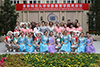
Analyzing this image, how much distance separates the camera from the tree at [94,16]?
1891 centimetres

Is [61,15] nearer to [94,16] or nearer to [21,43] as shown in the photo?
[94,16]

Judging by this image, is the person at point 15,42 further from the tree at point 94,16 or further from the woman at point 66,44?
the tree at point 94,16

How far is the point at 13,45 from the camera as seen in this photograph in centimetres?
923

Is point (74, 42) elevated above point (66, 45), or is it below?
above

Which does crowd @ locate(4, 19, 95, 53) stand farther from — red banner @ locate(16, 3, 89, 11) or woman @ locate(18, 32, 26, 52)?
red banner @ locate(16, 3, 89, 11)

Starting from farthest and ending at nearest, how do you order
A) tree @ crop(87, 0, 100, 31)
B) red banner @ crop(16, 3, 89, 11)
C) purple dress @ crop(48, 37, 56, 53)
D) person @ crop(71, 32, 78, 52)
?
red banner @ crop(16, 3, 89, 11), tree @ crop(87, 0, 100, 31), person @ crop(71, 32, 78, 52), purple dress @ crop(48, 37, 56, 53)

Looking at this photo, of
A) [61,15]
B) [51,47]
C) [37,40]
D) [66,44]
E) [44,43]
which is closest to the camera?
[51,47]

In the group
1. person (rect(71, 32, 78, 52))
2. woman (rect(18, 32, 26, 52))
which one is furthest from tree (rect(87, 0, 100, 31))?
woman (rect(18, 32, 26, 52))

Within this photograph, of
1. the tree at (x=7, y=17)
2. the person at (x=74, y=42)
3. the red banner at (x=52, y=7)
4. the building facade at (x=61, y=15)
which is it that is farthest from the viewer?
the building facade at (x=61, y=15)

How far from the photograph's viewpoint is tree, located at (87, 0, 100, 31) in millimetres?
18913

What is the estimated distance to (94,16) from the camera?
19500 millimetres

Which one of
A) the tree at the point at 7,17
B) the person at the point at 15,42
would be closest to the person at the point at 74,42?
the person at the point at 15,42

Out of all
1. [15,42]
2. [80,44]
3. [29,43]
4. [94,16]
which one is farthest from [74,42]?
[94,16]

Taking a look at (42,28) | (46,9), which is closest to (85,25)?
(46,9)
